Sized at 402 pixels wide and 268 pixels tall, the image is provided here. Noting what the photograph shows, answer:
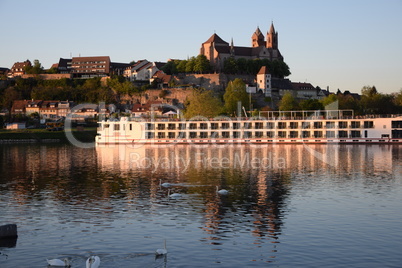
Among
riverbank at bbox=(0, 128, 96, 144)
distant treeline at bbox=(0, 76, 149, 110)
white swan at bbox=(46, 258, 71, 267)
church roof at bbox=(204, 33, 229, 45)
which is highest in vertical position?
church roof at bbox=(204, 33, 229, 45)

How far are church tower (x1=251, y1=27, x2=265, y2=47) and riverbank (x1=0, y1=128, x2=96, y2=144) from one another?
9541cm

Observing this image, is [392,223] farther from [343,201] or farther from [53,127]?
[53,127]

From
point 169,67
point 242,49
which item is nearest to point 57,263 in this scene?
point 169,67

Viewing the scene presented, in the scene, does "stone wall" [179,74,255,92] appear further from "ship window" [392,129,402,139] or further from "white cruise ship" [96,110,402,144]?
"ship window" [392,129,402,139]

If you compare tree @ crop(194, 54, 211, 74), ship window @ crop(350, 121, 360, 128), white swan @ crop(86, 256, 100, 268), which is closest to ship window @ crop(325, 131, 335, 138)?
ship window @ crop(350, 121, 360, 128)

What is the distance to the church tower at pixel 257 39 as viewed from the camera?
192125 millimetres

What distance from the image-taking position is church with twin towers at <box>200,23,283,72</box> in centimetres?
16862

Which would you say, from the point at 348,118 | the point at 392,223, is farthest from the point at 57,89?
the point at 392,223

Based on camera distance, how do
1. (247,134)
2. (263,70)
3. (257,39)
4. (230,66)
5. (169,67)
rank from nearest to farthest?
(247,134)
(263,70)
(230,66)
(169,67)
(257,39)

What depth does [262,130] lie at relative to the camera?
3460 inches

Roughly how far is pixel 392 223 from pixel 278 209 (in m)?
6.32

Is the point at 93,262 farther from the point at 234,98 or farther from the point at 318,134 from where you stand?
the point at 234,98

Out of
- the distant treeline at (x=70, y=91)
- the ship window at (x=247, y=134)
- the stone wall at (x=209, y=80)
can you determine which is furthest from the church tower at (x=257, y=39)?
the ship window at (x=247, y=134)

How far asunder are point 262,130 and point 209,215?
61.4m
